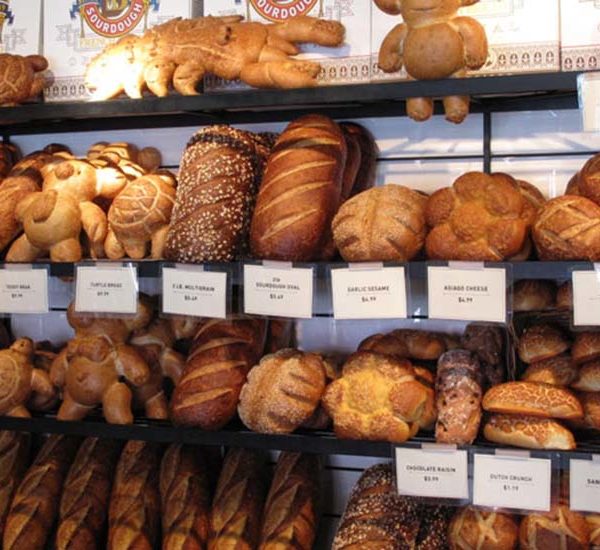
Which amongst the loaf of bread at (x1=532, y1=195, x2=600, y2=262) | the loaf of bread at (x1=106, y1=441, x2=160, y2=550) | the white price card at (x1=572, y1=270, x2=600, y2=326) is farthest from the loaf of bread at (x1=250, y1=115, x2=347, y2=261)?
the loaf of bread at (x1=106, y1=441, x2=160, y2=550)

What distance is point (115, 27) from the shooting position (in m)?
2.42

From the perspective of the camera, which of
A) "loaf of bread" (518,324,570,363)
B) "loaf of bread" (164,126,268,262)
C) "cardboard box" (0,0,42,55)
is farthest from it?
"cardboard box" (0,0,42,55)

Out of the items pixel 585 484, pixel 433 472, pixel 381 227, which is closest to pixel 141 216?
pixel 381 227

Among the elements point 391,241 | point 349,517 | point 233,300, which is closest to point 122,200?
point 233,300

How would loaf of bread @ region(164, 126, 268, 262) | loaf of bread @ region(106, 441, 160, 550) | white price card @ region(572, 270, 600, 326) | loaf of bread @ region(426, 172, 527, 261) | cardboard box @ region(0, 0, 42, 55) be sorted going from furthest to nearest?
1. cardboard box @ region(0, 0, 42, 55)
2. loaf of bread @ region(106, 441, 160, 550)
3. loaf of bread @ region(164, 126, 268, 262)
4. loaf of bread @ region(426, 172, 527, 261)
5. white price card @ region(572, 270, 600, 326)

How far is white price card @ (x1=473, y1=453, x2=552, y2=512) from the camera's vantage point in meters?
1.89

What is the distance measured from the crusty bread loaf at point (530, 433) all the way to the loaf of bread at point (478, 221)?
13.8 inches

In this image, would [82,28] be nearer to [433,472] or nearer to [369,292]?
[369,292]

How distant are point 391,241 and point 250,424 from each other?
0.54 m

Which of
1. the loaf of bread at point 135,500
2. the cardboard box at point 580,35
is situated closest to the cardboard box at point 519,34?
the cardboard box at point 580,35

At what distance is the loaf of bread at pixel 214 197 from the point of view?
2.17 metres

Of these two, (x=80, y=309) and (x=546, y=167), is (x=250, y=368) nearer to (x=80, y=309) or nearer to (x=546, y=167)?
(x=80, y=309)

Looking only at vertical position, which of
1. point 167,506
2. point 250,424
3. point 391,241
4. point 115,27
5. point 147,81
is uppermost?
point 115,27

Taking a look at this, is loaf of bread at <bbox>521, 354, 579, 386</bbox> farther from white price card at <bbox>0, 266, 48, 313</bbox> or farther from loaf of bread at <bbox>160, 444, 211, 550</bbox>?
white price card at <bbox>0, 266, 48, 313</bbox>
